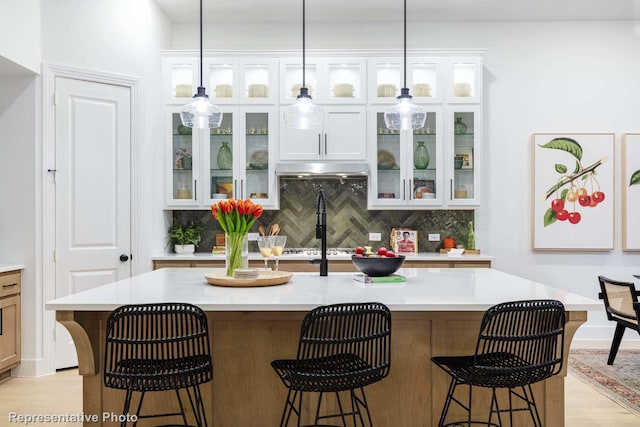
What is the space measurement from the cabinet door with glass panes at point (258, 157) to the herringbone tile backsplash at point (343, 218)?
0.34 m

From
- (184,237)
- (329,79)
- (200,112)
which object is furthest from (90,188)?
(329,79)

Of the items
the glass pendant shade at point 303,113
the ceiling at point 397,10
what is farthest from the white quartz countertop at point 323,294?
the ceiling at point 397,10

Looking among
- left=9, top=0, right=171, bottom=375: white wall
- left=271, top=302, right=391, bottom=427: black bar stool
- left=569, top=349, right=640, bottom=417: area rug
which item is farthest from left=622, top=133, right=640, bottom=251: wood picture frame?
left=9, top=0, right=171, bottom=375: white wall

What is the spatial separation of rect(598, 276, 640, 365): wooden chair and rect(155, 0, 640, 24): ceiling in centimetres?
259

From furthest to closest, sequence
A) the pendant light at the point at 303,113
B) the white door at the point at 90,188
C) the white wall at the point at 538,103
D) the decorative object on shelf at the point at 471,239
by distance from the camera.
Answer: the white wall at the point at 538,103, the decorative object on shelf at the point at 471,239, the white door at the point at 90,188, the pendant light at the point at 303,113

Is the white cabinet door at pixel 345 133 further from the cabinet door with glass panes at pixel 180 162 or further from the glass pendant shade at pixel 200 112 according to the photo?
the glass pendant shade at pixel 200 112

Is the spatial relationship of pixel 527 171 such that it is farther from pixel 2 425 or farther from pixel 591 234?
pixel 2 425

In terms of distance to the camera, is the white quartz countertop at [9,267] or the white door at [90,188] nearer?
the white quartz countertop at [9,267]

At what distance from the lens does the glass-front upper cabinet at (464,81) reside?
16.3 ft

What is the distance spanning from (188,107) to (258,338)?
4.98 feet

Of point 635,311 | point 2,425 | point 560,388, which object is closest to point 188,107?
point 2,425

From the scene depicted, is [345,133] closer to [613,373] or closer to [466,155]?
[466,155]

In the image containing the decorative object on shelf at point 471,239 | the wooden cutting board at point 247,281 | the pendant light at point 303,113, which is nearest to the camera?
the wooden cutting board at point 247,281

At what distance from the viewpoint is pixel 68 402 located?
3.56m
